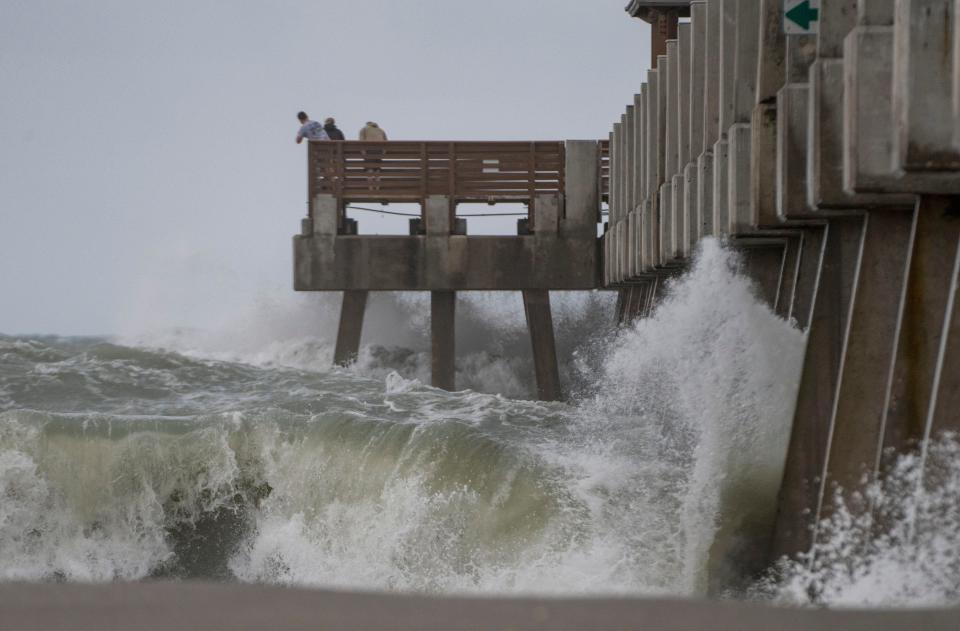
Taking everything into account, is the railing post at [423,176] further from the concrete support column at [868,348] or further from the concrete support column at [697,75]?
the concrete support column at [868,348]

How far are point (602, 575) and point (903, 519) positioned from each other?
84.1 inches

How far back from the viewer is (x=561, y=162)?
21.4 m

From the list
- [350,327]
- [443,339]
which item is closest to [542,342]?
[443,339]

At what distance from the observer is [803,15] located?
24.3 feet

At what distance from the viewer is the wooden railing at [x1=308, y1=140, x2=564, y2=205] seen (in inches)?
829

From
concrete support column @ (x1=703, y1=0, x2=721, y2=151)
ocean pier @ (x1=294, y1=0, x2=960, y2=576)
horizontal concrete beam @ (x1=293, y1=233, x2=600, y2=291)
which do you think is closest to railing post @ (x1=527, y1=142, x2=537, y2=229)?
horizontal concrete beam @ (x1=293, y1=233, x2=600, y2=291)

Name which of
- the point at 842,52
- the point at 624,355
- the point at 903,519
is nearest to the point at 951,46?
the point at 842,52

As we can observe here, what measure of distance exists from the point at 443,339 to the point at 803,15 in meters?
14.2

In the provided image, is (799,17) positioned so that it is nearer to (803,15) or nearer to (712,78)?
(803,15)

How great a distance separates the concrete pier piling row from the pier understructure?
37.3ft

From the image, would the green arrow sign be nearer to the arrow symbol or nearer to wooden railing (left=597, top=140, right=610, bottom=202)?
the arrow symbol

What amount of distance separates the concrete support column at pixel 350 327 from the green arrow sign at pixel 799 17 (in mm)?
14527

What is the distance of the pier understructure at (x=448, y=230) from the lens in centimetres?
2092

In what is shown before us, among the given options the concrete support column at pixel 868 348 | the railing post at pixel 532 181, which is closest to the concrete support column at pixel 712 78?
the concrete support column at pixel 868 348
